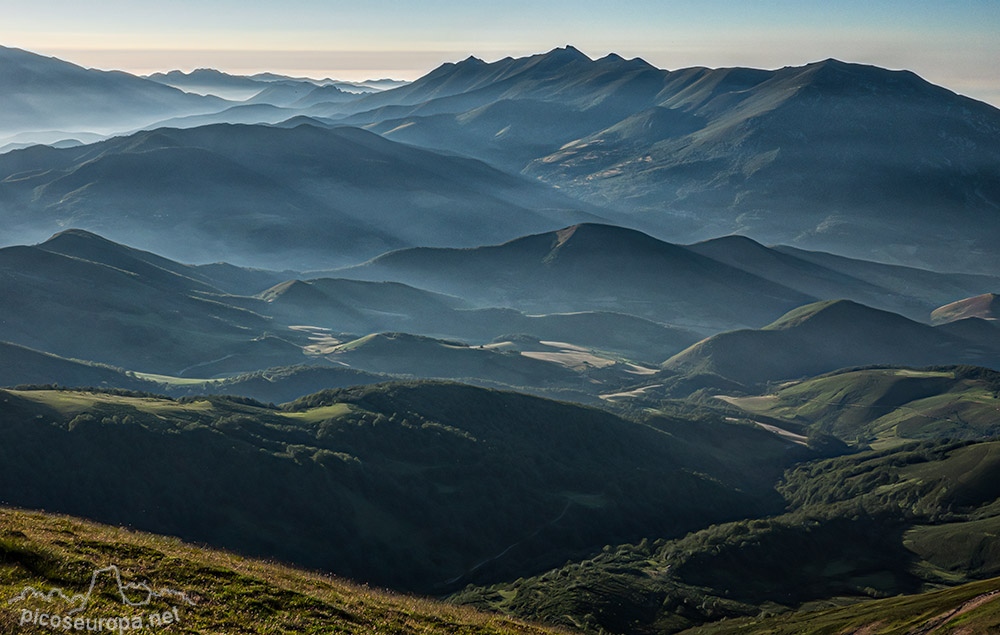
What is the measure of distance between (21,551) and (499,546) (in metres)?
121

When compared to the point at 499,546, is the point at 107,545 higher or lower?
higher

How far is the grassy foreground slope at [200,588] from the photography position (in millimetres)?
29359

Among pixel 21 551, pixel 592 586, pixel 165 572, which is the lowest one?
pixel 592 586

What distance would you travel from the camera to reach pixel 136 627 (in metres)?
27.4

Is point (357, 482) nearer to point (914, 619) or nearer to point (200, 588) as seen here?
point (914, 619)

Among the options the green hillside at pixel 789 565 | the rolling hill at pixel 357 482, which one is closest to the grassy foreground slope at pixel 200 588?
the green hillside at pixel 789 565

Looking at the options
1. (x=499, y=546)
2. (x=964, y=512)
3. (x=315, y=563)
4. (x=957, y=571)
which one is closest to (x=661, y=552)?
(x=499, y=546)

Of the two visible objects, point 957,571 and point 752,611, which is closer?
point 752,611


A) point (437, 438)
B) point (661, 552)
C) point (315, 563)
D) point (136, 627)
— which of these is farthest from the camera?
point (437, 438)

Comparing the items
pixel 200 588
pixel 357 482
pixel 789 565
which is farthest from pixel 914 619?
pixel 357 482

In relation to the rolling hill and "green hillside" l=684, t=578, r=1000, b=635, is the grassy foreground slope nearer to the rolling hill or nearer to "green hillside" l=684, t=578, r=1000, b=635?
"green hillside" l=684, t=578, r=1000, b=635

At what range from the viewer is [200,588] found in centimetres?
3319

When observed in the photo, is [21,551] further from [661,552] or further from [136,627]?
[661,552]

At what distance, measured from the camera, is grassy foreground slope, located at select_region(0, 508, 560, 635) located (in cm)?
2936
